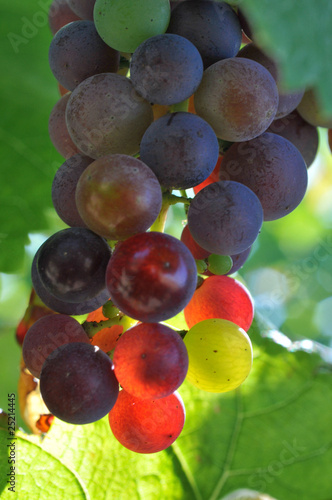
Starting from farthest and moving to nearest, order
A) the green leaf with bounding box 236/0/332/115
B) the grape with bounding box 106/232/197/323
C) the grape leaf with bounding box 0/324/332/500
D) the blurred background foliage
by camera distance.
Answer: the blurred background foliage
the grape leaf with bounding box 0/324/332/500
the grape with bounding box 106/232/197/323
the green leaf with bounding box 236/0/332/115

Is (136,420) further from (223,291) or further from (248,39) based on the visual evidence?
(248,39)

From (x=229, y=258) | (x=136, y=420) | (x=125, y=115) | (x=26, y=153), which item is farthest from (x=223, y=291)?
(x=26, y=153)

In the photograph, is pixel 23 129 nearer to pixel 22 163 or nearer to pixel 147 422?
pixel 22 163

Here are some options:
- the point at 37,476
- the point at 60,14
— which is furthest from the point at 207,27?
the point at 37,476

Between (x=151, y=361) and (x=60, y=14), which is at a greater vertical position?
(x=60, y=14)

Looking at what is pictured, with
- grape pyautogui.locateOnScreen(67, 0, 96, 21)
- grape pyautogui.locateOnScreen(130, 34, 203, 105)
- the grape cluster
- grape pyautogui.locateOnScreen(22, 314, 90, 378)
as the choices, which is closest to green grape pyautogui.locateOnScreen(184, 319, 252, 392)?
the grape cluster

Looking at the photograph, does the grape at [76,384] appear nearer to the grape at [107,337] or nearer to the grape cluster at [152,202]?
the grape cluster at [152,202]

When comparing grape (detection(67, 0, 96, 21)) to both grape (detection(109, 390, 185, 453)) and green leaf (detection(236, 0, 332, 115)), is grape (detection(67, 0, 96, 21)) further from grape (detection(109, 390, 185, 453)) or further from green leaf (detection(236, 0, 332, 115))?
grape (detection(109, 390, 185, 453))
